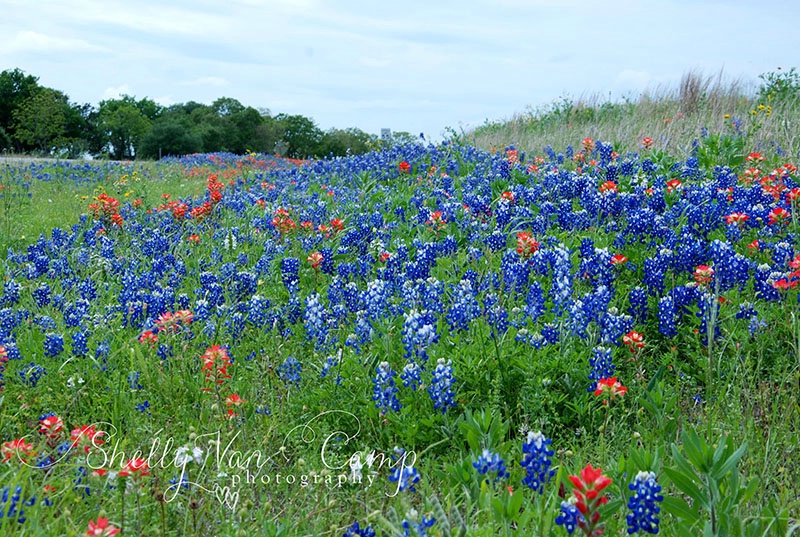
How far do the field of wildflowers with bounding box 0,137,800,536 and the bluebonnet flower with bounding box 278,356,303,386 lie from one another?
1cm

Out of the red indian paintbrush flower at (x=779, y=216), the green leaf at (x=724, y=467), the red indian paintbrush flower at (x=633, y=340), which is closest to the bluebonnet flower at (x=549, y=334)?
the red indian paintbrush flower at (x=633, y=340)

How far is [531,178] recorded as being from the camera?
841 cm

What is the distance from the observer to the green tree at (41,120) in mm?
38969

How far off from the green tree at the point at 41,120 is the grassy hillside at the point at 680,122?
95.1ft

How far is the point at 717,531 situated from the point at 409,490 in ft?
3.98

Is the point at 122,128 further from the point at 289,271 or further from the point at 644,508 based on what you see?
the point at 644,508

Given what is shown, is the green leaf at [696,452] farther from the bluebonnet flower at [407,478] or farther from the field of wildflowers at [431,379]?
the bluebonnet flower at [407,478]

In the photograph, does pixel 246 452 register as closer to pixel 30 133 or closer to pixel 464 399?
pixel 464 399

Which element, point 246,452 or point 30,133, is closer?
point 246,452

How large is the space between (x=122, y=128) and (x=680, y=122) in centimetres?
3975

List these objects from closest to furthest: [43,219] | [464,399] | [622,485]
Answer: [622,485], [464,399], [43,219]

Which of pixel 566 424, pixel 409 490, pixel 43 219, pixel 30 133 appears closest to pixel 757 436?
pixel 566 424

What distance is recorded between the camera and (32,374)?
166 inches

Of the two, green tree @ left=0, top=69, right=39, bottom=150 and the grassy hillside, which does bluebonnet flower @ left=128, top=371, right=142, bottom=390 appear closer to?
the grassy hillside
